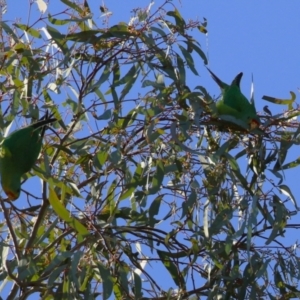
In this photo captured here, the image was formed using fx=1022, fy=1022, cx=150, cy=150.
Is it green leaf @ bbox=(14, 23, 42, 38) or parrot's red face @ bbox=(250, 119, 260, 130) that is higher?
green leaf @ bbox=(14, 23, 42, 38)

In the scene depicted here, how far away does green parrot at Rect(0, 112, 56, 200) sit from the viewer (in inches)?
86.7

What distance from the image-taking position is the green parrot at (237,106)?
238 centimetres

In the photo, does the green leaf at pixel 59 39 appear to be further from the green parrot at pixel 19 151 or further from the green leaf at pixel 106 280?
the green leaf at pixel 106 280

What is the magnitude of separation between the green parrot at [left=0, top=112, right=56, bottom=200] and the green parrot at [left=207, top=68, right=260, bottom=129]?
43 cm

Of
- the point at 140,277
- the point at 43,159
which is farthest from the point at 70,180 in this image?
the point at 140,277

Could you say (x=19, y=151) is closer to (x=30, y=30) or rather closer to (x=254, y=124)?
(x=30, y=30)

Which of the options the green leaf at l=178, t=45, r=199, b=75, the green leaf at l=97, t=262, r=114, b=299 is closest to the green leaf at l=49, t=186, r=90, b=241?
the green leaf at l=97, t=262, r=114, b=299

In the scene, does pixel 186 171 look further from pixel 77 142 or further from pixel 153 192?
pixel 77 142

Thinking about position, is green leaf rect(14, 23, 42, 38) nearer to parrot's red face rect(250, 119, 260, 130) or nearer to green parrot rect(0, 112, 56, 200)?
green parrot rect(0, 112, 56, 200)

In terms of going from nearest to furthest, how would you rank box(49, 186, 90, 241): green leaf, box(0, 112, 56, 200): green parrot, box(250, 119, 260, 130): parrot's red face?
box(49, 186, 90, 241): green leaf, box(0, 112, 56, 200): green parrot, box(250, 119, 260, 130): parrot's red face

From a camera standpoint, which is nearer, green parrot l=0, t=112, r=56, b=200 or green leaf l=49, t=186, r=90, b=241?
green leaf l=49, t=186, r=90, b=241

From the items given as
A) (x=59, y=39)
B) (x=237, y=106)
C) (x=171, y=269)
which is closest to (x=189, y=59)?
(x=237, y=106)

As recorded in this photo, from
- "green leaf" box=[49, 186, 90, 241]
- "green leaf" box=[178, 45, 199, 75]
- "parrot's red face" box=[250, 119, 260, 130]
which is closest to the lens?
"green leaf" box=[49, 186, 90, 241]

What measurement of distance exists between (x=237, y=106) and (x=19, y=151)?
54 cm
